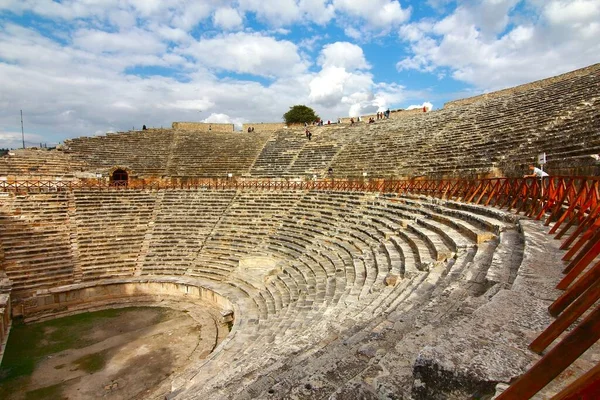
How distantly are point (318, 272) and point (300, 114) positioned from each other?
43113 mm

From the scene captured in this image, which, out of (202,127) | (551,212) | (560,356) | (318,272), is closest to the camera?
(560,356)

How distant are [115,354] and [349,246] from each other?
313 inches

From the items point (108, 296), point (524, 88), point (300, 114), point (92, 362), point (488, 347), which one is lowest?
point (92, 362)

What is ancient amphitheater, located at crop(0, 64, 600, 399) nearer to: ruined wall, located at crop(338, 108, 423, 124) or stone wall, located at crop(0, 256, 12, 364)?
stone wall, located at crop(0, 256, 12, 364)

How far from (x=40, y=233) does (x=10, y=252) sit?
166 centimetres

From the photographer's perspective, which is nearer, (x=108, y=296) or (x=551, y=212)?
(x=551, y=212)

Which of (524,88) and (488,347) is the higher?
(524,88)

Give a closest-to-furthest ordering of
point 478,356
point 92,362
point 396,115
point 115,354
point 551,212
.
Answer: point 478,356
point 551,212
point 92,362
point 115,354
point 396,115

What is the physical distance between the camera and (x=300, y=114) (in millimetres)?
51688

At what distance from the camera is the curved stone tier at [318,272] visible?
2768mm

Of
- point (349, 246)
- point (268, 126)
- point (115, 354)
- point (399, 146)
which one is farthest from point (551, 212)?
point (268, 126)

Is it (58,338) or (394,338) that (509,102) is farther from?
(58,338)

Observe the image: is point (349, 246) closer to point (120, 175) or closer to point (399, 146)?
point (399, 146)

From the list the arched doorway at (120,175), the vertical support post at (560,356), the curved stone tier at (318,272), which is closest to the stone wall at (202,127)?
the arched doorway at (120,175)
